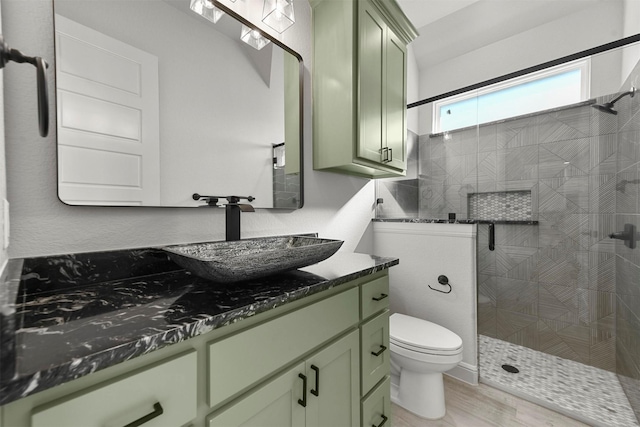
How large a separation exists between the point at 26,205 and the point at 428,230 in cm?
210

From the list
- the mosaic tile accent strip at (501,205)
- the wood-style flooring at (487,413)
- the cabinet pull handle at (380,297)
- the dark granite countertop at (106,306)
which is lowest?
the wood-style flooring at (487,413)

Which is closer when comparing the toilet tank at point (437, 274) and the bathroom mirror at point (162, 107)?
the bathroom mirror at point (162, 107)

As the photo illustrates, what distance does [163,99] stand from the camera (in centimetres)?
102

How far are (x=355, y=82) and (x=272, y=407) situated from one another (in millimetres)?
1455

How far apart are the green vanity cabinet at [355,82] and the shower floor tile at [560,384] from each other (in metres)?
1.71

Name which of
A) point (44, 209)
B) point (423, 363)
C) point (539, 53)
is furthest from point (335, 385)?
point (539, 53)

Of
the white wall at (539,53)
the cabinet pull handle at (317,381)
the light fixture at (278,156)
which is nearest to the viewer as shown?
the cabinet pull handle at (317,381)

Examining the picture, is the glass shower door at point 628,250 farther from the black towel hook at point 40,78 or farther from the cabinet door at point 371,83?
the black towel hook at point 40,78

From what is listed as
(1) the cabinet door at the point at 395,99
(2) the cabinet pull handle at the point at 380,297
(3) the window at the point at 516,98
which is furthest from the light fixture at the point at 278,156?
(3) the window at the point at 516,98

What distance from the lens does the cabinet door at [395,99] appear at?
1.72 m

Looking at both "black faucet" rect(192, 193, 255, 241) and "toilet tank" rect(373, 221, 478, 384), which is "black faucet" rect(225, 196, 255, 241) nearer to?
"black faucet" rect(192, 193, 255, 241)

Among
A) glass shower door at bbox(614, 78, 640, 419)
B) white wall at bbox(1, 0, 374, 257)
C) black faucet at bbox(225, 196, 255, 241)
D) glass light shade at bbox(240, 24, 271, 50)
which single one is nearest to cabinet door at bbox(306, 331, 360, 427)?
black faucet at bbox(225, 196, 255, 241)

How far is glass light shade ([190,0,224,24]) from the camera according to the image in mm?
1100

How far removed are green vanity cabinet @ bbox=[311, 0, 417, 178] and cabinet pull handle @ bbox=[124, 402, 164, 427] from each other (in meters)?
1.26
